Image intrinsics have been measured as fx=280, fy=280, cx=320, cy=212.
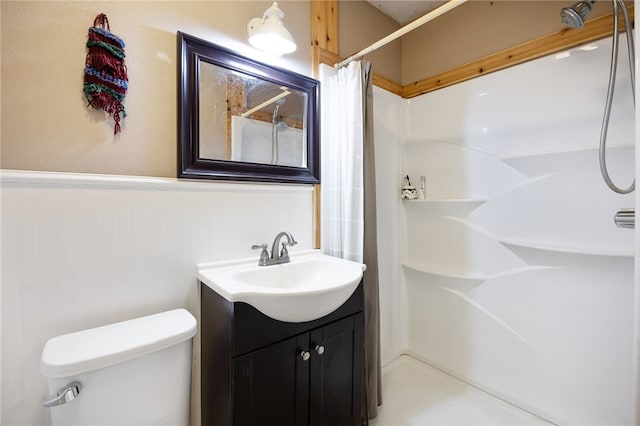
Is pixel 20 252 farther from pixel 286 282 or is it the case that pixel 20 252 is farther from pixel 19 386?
pixel 286 282

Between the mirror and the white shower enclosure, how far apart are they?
0.68m

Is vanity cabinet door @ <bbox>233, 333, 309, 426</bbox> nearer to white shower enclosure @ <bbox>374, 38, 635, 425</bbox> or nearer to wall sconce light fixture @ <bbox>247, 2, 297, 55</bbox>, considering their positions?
white shower enclosure @ <bbox>374, 38, 635, 425</bbox>

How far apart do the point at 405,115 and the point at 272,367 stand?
1.93m

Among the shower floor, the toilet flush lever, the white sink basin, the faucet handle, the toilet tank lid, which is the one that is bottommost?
the shower floor

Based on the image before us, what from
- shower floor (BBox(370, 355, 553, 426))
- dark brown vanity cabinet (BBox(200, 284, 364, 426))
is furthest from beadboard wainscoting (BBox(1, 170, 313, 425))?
shower floor (BBox(370, 355, 553, 426))

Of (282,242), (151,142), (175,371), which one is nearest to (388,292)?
(282,242)

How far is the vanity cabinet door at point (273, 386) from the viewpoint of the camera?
92cm

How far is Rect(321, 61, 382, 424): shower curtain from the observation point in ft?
4.87

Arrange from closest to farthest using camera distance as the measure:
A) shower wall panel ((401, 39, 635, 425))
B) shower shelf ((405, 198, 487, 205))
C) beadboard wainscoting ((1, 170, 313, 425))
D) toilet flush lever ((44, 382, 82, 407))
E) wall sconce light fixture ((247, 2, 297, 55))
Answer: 1. toilet flush lever ((44, 382, 82, 407))
2. beadboard wainscoting ((1, 170, 313, 425))
3. wall sconce light fixture ((247, 2, 297, 55))
4. shower wall panel ((401, 39, 635, 425))
5. shower shelf ((405, 198, 487, 205))

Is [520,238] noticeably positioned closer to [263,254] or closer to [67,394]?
[263,254]

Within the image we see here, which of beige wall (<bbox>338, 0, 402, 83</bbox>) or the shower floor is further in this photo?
beige wall (<bbox>338, 0, 402, 83</bbox>)

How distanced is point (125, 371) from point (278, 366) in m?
0.47

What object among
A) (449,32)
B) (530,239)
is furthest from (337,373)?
(449,32)

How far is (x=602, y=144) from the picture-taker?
1.21 m
